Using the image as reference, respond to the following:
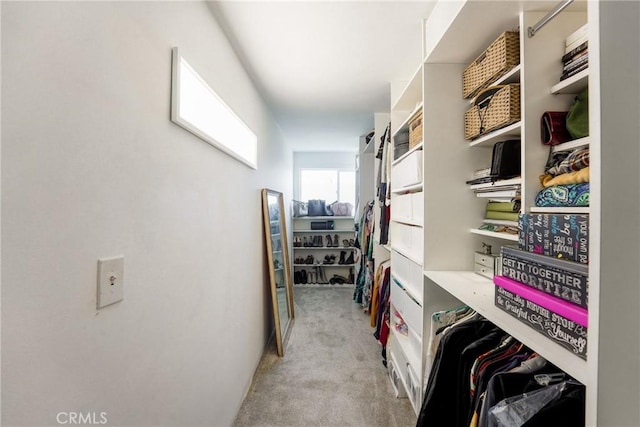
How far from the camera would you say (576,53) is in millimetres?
964

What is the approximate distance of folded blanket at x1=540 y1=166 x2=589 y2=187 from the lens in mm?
838

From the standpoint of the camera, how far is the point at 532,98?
101 centimetres

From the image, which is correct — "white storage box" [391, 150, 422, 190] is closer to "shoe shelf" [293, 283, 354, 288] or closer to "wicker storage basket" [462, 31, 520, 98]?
"wicker storage basket" [462, 31, 520, 98]

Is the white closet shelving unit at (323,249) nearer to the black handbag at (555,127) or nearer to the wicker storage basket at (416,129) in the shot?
the wicker storage basket at (416,129)

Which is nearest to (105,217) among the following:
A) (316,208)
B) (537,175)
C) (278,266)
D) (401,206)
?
(537,175)

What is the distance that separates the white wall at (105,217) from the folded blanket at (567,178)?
138 centimetres

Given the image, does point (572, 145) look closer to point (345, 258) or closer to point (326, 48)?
point (326, 48)

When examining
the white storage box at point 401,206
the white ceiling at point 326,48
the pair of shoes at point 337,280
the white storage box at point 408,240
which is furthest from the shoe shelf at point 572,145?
the pair of shoes at point 337,280

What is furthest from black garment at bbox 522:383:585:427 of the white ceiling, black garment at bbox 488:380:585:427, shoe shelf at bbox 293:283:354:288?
shoe shelf at bbox 293:283:354:288

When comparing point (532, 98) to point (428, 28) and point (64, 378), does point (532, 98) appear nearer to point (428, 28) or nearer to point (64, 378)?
point (428, 28)

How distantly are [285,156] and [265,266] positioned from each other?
2.17m

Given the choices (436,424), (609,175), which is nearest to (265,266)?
(436,424)
